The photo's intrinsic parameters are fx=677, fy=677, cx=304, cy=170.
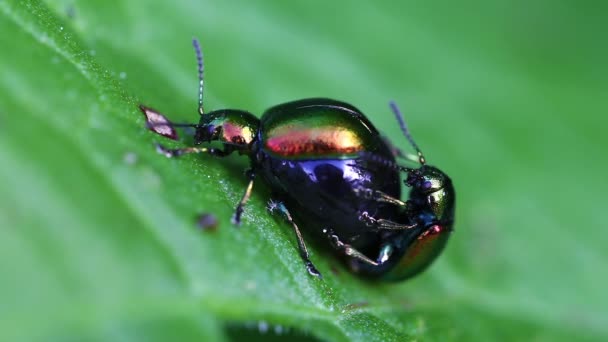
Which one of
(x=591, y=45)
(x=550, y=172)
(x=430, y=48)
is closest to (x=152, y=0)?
(x=430, y=48)

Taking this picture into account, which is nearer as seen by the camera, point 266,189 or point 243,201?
point 243,201

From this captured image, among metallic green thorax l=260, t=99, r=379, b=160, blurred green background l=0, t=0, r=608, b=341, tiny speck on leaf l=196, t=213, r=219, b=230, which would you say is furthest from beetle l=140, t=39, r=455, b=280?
tiny speck on leaf l=196, t=213, r=219, b=230

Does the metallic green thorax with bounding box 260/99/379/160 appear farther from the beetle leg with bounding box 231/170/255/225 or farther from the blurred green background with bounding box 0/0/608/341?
the blurred green background with bounding box 0/0/608/341

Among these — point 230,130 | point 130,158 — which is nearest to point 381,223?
point 230,130

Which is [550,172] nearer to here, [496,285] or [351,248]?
[496,285]

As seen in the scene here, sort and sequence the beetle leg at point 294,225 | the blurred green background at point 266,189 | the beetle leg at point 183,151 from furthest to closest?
1. the beetle leg at point 294,225
2. the beetle leg at point 183,151
3. the blurred green background at point 266,189

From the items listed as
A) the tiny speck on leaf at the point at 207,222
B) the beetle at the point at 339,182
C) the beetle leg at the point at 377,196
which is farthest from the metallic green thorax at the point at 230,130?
the tiny speck on leaf at the point at 207,222

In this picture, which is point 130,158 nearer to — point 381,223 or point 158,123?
point 158,123

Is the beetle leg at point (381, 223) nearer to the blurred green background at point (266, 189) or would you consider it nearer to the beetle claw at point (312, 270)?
the blurred green background at point (266, 189)
